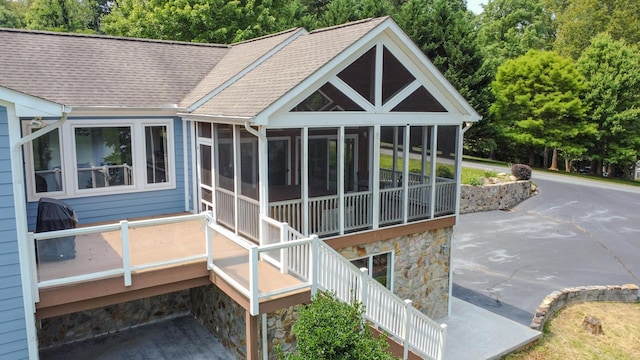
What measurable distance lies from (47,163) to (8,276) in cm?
383

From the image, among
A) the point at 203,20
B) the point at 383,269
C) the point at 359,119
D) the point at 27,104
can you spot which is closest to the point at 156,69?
the point at 359,119

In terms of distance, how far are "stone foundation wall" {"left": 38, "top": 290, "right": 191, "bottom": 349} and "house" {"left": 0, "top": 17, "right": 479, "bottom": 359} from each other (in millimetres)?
131

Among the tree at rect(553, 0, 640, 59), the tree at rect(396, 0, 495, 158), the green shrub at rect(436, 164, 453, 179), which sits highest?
the tree at rect(553, 0, 640, 59)

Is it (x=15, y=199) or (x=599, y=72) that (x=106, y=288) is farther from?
(x=599, y=72)

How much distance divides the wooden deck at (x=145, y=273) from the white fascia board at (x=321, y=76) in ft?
8.23

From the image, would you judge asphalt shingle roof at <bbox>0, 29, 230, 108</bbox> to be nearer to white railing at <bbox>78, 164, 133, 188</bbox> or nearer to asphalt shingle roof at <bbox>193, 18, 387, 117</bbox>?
white railing at <bbox>78, 164, 133, 188</bbox>

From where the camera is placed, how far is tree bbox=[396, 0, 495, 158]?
31.2m

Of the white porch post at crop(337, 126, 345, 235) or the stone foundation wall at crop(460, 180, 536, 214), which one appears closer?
the white porch post at crop(337, 126, 345, 235)

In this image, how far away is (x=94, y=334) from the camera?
1056 centimetres

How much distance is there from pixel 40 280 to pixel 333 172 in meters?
6.41

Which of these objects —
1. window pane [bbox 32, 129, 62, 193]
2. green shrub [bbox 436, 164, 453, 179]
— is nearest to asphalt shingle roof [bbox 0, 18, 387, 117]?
window pane [bbox 32, 129, 62, 193]

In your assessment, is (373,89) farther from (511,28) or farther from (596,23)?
(596,23)

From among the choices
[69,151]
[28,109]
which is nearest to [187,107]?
[69,151]

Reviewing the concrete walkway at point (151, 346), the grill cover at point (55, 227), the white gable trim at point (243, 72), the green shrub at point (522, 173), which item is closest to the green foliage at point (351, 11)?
the green shrub at point (522, 173)
